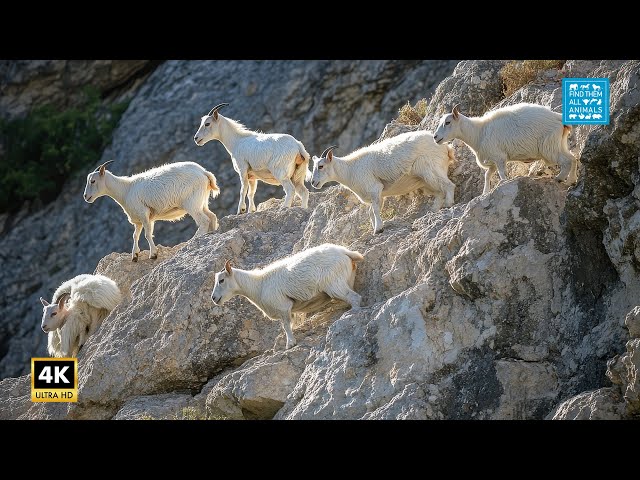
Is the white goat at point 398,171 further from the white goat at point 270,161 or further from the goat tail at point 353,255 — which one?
the white goat at point 270,161

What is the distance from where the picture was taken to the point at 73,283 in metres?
18.1

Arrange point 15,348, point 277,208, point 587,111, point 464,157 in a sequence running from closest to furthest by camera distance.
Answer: point 587,111, point 464,157, point 277,208, point 15,348

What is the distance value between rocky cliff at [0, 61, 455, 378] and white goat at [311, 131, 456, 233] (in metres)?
11.7

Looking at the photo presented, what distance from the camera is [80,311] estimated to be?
58.3 feet

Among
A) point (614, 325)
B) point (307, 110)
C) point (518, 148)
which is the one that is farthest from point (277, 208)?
point (307, 110)

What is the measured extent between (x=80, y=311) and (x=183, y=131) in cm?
1292

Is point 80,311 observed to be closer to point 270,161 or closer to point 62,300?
point 62,300

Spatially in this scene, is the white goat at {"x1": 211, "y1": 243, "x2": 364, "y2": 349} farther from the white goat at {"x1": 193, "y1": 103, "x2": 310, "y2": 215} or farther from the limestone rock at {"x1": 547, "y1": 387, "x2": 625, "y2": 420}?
the limestone rock at {"x1": 547, "y1": 387, "x2": 625, "y2": 420}

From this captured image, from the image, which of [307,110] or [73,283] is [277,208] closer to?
[73,283]

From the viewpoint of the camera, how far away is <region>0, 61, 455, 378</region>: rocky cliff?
91.2 ft

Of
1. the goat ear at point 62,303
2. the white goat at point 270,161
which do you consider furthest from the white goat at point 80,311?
the white goat at point 270,161

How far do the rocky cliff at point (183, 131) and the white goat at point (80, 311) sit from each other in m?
10.2

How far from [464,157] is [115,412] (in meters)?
5.98

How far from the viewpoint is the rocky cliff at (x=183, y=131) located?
27.8 meters
